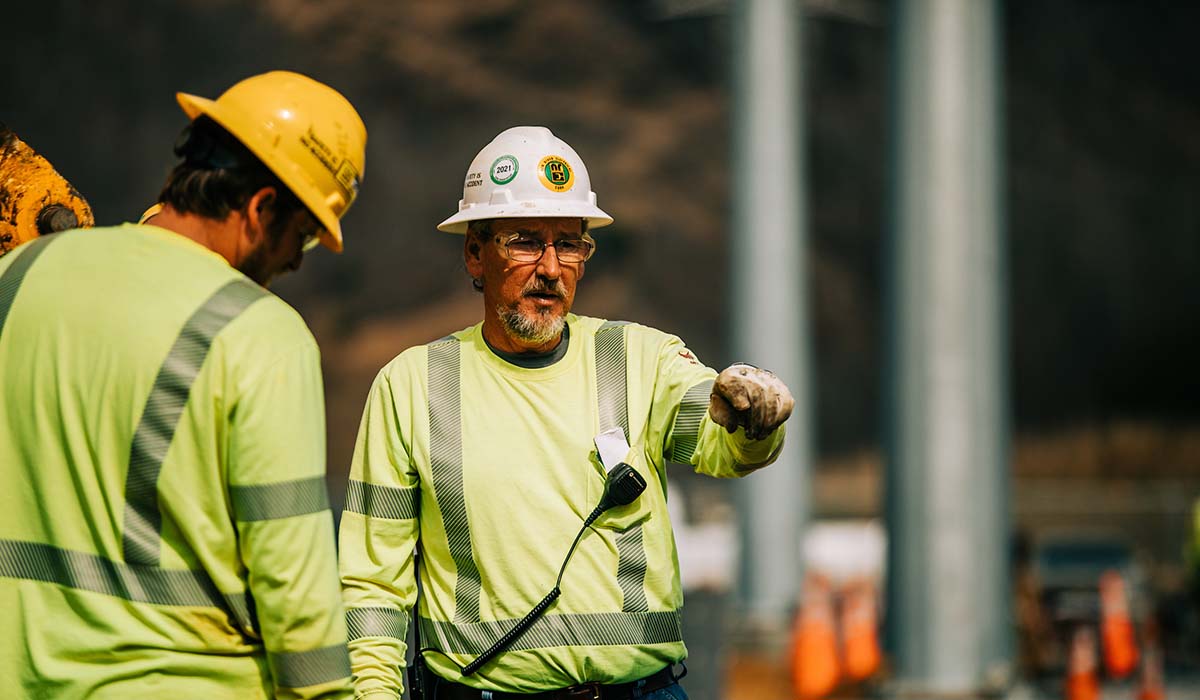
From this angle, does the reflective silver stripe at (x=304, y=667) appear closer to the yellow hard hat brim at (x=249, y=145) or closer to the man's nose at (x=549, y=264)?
the yellow hard hat brim at (x=249, y=145)

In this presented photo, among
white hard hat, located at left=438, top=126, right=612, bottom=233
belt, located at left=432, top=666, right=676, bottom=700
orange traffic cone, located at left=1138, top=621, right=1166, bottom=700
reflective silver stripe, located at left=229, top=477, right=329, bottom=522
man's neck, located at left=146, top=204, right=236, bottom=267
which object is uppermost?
white hard hat, located at left=438, top=126, right=612, bottom=233

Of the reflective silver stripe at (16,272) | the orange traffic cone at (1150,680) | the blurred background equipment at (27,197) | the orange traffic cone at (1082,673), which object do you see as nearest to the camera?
the reflective silver stripe at (16,272)

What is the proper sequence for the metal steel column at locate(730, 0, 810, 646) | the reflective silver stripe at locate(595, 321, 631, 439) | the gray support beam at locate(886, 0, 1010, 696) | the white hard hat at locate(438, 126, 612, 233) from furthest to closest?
the metal steel column at locate(730, 0, 810, 646)
the gray support beam at locate(886, 0, 1010, 696)
the white hard hat at locate(438, 126, 612, 233)
the reflective silver stripe at locate(595, 321, 631, 439)

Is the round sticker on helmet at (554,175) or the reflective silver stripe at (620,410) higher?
the round sticker on helmet at (554,175)

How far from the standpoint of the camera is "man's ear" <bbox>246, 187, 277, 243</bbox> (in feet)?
10.6

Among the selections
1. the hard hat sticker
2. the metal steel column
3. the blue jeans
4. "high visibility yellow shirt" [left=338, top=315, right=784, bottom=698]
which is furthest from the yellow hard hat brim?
the metal steel column

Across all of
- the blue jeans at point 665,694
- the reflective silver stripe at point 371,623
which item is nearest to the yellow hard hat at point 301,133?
the reflective silver stripe at point 371,623

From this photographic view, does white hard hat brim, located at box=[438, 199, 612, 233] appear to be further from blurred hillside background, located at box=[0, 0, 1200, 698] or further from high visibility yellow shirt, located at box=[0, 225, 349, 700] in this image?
blurred hillside background, located at box=[0, 0, 1200, 698]

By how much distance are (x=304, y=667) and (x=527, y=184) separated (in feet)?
5.29

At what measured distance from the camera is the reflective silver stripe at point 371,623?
3.98m

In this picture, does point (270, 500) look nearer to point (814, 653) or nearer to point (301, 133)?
point (301, 133)

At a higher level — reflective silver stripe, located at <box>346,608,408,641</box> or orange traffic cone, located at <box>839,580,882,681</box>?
reflective silver stripe, located at <box>346,608,408,641</box>

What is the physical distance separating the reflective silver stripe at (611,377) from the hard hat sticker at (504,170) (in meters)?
0.44

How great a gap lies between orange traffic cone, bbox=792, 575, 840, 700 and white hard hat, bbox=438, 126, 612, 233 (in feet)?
35.4
